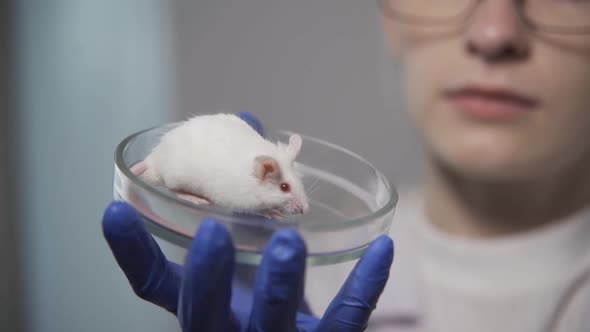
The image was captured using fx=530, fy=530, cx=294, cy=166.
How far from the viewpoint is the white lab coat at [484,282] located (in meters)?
0.93

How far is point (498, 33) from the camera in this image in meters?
0.73

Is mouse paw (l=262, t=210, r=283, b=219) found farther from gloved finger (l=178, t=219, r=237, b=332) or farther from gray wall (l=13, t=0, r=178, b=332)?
gray wall (l=13, t=0, r=178, b=332)

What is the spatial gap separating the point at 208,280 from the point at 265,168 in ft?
0.45

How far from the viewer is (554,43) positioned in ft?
2.47

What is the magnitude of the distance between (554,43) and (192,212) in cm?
57

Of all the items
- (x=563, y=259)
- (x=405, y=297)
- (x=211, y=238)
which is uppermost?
(x=211, y=238)

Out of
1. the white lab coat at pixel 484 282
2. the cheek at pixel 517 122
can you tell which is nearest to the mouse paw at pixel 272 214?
the cheek at pixel 517 122

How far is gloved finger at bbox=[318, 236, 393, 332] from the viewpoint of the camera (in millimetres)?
559

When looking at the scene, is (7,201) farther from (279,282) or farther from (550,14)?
(550,14)

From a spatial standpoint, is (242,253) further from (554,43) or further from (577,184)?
(577,184)

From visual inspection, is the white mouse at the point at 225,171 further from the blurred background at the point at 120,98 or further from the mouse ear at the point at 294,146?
the blurred background at the point at 120,98

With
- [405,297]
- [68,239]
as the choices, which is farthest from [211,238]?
[68,239]

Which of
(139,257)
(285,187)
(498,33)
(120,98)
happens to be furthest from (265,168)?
(120,98)

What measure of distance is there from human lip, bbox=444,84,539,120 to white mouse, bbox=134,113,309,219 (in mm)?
353
